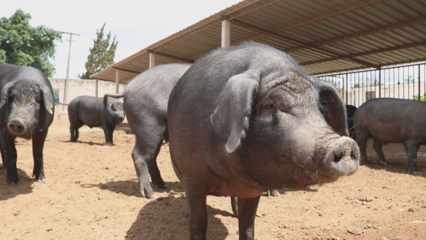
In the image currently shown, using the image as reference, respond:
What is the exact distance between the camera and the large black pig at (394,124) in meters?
7.19

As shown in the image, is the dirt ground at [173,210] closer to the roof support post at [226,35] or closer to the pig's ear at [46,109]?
the pig's ear at [46,109]

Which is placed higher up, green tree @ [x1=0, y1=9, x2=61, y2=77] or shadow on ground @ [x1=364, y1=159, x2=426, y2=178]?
green tree @ [x1=0, y1=9, x2=61, y2=77]

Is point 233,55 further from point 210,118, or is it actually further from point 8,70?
point 8,70

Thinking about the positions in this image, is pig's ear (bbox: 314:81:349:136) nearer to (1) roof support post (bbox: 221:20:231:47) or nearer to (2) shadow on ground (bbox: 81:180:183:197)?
(2) shadow on ground (bbox: 81:180:183:197)

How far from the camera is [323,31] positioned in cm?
1041

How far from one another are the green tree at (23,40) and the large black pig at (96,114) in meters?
11.4

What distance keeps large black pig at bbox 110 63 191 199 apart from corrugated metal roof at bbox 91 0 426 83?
4022mm

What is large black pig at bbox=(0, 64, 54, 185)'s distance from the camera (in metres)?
4.49

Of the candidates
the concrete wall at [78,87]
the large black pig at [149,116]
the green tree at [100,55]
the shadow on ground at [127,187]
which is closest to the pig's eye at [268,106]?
the large black pig at [149,116]

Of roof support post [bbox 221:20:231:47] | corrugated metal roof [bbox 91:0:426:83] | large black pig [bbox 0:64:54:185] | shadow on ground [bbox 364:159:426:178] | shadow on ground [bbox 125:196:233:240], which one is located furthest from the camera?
roof support post [bbox 221:20:231:47]

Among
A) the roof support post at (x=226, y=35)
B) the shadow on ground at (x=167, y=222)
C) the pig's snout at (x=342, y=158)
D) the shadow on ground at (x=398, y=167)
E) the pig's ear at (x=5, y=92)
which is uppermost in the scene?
the roof support post at (x=226, y=35)

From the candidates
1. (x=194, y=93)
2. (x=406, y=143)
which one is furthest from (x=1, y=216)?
(x=406, y=143)

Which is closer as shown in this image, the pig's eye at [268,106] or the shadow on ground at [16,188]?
the pig's eye at [268,106]

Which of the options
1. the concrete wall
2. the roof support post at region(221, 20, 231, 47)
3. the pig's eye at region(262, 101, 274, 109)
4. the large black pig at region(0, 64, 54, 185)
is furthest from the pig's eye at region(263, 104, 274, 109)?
the concrete wall
